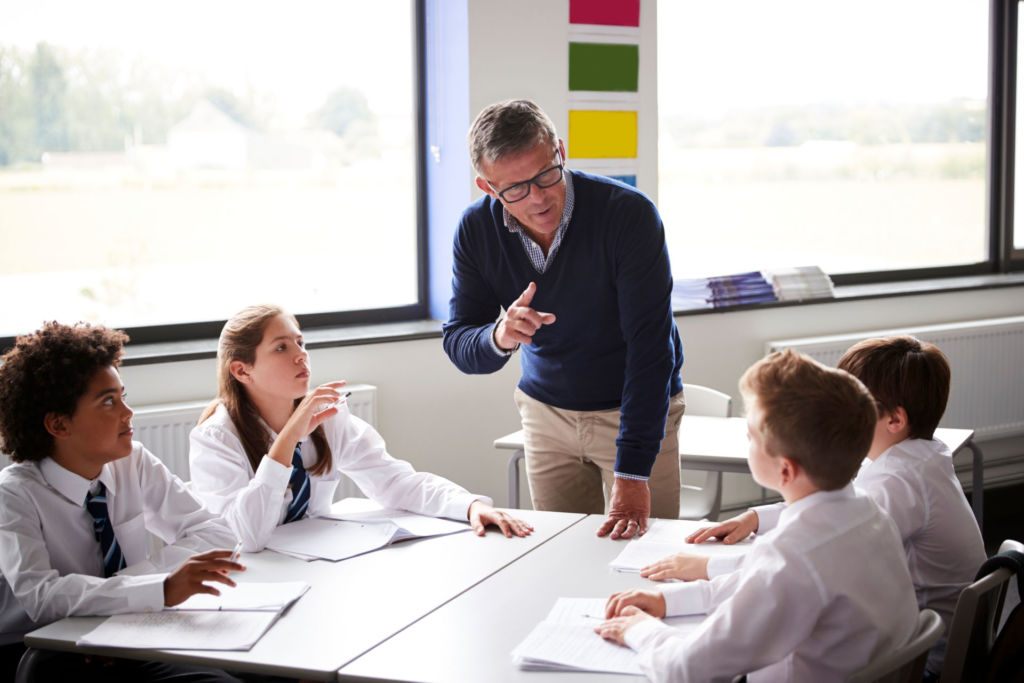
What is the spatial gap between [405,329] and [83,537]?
6.16 ft

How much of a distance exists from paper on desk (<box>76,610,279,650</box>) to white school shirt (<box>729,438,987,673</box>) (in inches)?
47.7

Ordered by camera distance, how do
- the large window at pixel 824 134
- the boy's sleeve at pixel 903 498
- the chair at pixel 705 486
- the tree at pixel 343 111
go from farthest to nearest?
the large window at pixel 824 134 < the tree at pixel 343 111 < the chair at pixel 705 486 < the boy's sleeve at pixel 903 498

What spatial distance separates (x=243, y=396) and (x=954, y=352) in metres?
3.56

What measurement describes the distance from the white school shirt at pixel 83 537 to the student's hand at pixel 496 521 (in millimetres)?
530

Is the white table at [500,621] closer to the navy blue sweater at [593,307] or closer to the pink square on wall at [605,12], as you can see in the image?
the navy blue sweater at [593,307]

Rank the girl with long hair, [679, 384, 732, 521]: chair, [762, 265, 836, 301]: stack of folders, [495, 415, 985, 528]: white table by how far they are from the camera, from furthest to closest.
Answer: [762, 265, 836, 301]: stack of folders, [679, 384, 732, 521]: chair, [495, 415, 985, 528]: white table, the girl with long hair

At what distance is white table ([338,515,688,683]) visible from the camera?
1630mm

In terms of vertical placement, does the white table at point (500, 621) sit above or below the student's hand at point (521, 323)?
below

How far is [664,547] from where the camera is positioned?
2129 mm

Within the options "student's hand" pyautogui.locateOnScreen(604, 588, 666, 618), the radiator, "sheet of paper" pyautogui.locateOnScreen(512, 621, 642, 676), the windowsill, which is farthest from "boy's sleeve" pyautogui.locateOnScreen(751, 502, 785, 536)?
the radiator

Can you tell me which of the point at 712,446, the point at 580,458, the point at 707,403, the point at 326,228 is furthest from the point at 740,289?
the point at 580,458

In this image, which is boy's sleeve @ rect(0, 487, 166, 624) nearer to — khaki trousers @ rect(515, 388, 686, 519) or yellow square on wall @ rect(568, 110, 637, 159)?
khaki trousers @ rect(515, 388, 686, 519)

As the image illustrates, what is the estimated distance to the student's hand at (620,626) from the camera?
1.71m

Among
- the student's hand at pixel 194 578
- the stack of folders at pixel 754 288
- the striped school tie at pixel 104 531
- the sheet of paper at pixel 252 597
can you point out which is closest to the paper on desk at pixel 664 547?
the sheet of paper at pixel 252 597
